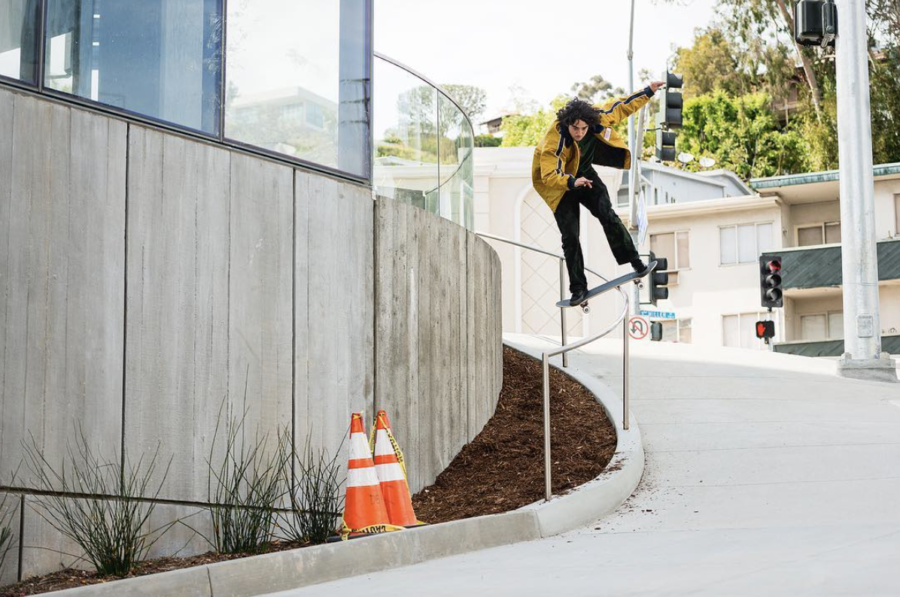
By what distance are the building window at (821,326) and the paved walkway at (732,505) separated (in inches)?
956

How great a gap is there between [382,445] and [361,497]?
0.53m

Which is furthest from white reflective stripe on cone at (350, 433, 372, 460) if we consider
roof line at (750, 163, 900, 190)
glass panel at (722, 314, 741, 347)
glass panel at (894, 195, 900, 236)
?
glass panel at (722, 314, 741, 347)

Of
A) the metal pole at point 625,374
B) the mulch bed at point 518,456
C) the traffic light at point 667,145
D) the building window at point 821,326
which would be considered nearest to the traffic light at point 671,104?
the traffic light at point 667,145

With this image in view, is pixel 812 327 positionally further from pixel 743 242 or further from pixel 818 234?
pixel 743 242

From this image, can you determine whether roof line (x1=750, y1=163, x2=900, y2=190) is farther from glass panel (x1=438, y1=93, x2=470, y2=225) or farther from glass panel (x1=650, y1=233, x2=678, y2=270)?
glass panel (x1=438, y1=93, x2=470, y2=225)

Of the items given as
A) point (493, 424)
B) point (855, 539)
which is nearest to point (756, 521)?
point (855, 539)

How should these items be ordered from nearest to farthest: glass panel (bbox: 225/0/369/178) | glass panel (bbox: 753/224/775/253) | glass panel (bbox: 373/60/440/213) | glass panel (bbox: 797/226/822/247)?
glass panel (bbox: 225/0/369/178) → glass panel (bbox: 373/60/440/213) → glass panel (bbox: 753/224/775/253) → glass panel (bbox: 797/226/822/247)

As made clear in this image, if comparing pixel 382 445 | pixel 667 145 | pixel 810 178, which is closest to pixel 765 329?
pixel 667 145

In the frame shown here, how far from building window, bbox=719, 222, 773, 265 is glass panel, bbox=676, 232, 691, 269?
1.13 metres

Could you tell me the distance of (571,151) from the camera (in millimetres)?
10633

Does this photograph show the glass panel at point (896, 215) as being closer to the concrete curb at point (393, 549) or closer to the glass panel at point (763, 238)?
the glass panel at point (763, 238)

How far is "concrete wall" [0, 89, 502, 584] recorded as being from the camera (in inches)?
262

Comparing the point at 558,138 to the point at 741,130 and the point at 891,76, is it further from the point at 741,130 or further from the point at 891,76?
the point at 741,130

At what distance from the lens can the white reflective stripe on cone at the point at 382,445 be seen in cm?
775
